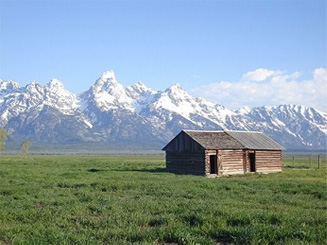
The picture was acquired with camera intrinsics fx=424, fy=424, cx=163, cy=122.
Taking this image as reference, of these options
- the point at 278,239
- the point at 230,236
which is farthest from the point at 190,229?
the point at 278,239

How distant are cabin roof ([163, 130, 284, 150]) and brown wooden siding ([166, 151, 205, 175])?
1520mm

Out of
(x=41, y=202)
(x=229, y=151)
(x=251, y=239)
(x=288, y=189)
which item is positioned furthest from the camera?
(x=229, y=151)

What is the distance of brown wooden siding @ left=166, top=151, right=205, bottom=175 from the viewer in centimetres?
4891

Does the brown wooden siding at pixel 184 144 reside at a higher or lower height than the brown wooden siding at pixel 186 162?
higher

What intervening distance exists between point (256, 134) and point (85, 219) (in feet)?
157

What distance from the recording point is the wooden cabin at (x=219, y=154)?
49000 mm

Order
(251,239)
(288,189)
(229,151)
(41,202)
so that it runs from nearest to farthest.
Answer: (251,239)
(41,202)
(288,189)
(229,151)

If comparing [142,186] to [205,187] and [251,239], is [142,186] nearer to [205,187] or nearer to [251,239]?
[205,187]

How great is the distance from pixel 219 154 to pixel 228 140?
3.62m

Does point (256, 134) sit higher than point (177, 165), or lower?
higher

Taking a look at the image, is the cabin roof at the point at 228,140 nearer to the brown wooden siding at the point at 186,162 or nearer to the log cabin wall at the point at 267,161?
the log cabin wall at the point at 267,161

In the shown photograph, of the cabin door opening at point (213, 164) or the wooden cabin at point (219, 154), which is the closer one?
the wooden cabin at point (219, 154)

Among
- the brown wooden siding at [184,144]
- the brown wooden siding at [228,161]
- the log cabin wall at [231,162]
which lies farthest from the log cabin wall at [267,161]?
the brown wooden siding at [184,144]

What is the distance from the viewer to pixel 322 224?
13328 millimetres
